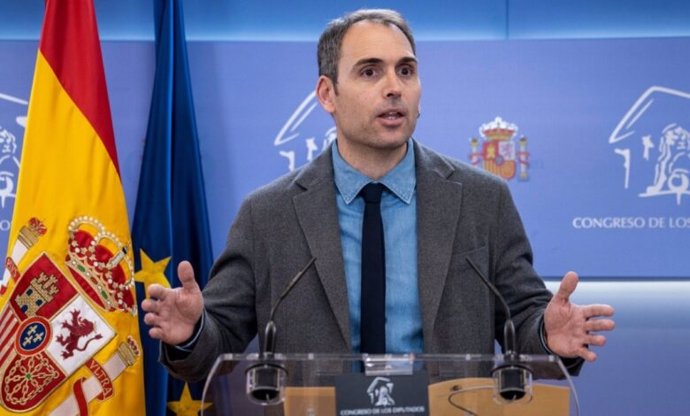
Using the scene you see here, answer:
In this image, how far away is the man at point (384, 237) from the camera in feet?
7.50

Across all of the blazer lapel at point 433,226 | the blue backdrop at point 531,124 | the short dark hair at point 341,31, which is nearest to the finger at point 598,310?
the blazer lapel at point 433,226

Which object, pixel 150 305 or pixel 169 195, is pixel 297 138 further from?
pixel 150 305

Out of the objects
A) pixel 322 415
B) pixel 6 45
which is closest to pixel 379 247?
pixel 322 415

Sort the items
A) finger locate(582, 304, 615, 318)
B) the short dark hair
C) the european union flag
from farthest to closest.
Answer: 1. the european union flag
2. the short dark hair
3. finger locate(582, 304, 615, 318)

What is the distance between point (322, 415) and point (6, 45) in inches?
107

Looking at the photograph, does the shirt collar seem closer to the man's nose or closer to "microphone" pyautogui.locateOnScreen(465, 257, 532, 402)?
the man's nose

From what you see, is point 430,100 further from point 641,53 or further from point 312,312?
point 312,312

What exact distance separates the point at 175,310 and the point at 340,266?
508 mm

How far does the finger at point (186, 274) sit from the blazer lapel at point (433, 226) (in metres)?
0.64

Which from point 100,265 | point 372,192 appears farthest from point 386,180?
point 100,265

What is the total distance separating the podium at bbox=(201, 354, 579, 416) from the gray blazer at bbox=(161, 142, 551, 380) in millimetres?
660

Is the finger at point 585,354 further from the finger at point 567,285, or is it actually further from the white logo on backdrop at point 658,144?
the white logo on backdrop at point 658,144

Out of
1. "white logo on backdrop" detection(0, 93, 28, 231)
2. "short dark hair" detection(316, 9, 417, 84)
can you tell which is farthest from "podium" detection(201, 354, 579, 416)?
"white logo on backdrop" detection(0, 93, 28, 231)

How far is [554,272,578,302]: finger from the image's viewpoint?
1.83 meters
